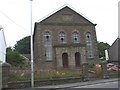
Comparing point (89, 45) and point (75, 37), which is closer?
point (75, 37)

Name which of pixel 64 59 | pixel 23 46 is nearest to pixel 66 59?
pixel 64 59

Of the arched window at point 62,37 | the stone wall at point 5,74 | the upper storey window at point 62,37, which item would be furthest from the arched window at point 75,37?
the stone wall at point 5,74

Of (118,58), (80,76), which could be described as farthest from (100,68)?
(118,58)

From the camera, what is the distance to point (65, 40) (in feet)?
141

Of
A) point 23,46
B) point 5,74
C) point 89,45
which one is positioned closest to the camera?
point 5,74

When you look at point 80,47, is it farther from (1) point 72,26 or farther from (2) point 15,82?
(2) point 15,82

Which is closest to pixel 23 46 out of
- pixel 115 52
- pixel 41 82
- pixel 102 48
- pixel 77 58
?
pixel 102 48

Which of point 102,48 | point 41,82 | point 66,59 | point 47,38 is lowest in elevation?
point 41,82

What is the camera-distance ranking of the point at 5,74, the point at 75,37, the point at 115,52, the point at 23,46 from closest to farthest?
the point at 5,74, the point at 75,37, the point at 115,52, the point at 23,46

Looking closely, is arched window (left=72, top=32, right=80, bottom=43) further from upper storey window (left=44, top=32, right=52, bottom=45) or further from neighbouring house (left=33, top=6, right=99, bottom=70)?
upper storey window (left=44, top=32, right=52, bottom=45)

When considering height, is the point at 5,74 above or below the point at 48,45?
below

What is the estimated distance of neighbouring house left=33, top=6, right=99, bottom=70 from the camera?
41688mm

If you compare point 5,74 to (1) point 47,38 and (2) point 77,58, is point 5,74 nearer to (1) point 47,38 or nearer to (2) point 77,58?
(1) point 47,38

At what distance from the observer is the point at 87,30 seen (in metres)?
44.5
